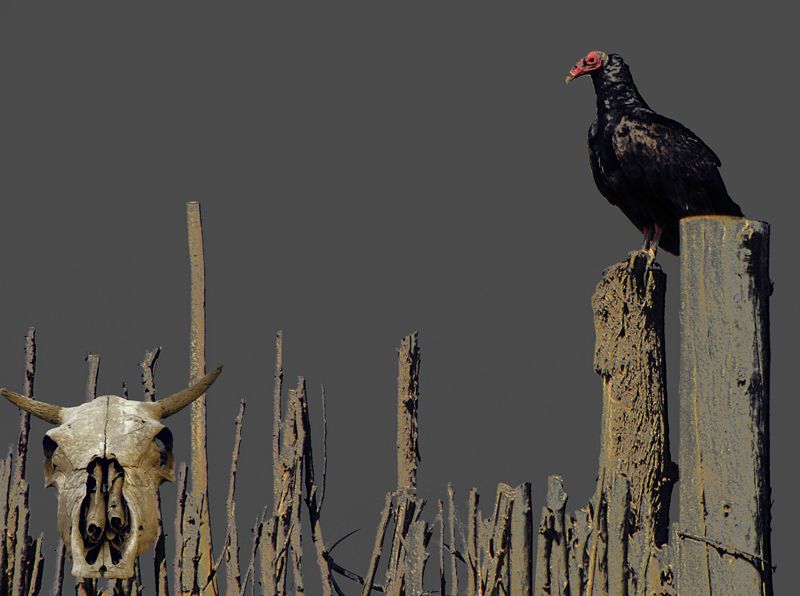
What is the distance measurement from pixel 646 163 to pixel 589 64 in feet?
3.05

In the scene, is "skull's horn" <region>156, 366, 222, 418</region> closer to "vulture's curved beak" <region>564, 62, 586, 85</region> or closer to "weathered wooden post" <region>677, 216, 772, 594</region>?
"weathered wooden post" <region>677, 216, 772, 594</region>

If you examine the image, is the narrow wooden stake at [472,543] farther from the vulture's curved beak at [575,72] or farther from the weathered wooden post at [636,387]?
the vulture's curved beak at [575,72]

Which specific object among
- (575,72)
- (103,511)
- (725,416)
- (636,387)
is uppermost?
(575,72)

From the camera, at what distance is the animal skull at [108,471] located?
824 cm

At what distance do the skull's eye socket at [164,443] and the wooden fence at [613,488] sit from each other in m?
0.86

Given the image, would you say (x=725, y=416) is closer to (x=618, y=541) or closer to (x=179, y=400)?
(x=618, y=541)

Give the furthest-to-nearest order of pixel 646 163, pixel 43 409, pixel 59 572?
A: 1. pixel 646 163
2. pixel 59 572
3. pixel 43 409

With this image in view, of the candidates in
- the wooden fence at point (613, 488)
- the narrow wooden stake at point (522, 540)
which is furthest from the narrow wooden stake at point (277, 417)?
the narrow wooden stake at point (522, 540)

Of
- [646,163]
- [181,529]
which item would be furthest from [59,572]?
[646,163]

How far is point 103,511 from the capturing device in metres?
8.25

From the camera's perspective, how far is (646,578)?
9.17 meters

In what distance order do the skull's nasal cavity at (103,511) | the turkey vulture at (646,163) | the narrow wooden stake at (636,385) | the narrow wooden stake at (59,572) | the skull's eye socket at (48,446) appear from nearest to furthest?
the skull's nasal cavity at (103,511)
the skull's eye socket at (48,446)
the narrow wooden stake at (59,572)
the narrow wooden stake at (636,385)
the turkey vulture at (646,163)

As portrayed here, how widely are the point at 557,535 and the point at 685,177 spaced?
10.6 ft

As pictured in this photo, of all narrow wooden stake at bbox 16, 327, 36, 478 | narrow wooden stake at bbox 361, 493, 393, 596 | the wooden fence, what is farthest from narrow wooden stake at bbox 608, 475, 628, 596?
narrow wooden stake at bbox 16, 327, 36, 478
